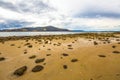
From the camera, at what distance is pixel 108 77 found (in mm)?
9664

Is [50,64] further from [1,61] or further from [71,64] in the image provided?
[1,61]

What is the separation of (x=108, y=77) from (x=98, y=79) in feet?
2.40

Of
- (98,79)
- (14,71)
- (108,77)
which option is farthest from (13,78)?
(108,77)

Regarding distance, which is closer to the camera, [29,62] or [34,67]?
[34,67]

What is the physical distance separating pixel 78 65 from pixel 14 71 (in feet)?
18.7

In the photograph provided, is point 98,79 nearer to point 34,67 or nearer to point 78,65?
point 78,65

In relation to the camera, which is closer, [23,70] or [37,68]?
[23,70]

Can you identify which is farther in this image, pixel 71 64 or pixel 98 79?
pixel 71 64

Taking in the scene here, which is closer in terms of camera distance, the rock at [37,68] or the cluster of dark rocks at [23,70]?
the cluster of dark rocks at [23,70]

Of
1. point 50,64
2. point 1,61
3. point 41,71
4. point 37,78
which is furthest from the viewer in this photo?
point 1,61

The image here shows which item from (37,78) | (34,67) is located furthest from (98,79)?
(34,67)

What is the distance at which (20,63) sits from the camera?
47.2 ft

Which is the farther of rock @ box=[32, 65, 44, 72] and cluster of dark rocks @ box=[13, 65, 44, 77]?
rock @ box=[32, 65, 44, 72]

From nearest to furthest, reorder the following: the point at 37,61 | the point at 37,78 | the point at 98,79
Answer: the point at 98,79 → the point at 37,78 → the point at 37,61
